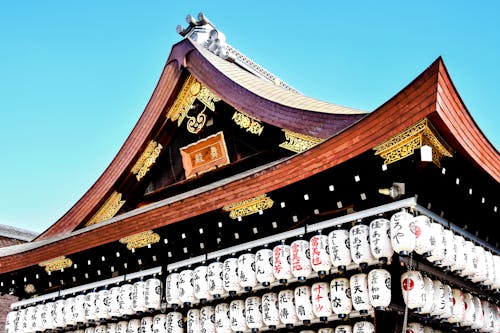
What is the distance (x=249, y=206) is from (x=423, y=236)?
2870 mm

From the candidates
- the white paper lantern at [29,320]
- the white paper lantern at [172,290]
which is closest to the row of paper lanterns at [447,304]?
the white paper lantern at [172,290]

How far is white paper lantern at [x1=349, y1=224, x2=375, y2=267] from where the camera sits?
311 inches

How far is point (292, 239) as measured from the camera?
30.2ft

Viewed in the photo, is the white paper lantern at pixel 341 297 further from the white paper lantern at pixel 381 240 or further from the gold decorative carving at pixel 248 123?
the gold decorative carving at pixel 248 123

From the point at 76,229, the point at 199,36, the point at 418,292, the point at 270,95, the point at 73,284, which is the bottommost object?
the point at 418,292

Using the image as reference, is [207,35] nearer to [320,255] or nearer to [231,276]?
[231,276]

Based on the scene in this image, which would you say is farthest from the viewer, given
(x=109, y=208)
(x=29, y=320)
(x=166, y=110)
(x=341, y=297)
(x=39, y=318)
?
(x=109, y=208)

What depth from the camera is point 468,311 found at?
865 centimetres

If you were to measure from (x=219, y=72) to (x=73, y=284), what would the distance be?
18.6ft

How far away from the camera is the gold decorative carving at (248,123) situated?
10.9m

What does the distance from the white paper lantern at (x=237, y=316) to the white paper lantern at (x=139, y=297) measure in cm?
210

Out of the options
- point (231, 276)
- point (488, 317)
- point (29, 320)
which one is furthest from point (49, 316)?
point (488, 317)

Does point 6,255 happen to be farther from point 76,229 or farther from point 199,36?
point 199,36

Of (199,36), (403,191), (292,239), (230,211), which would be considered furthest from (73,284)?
(403,191)
